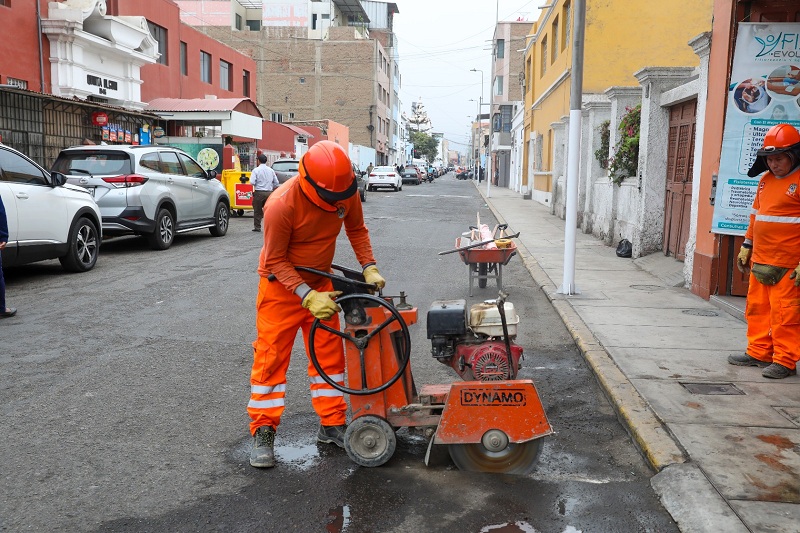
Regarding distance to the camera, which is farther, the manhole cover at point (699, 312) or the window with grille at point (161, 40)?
the window with grille at point (161, 40)

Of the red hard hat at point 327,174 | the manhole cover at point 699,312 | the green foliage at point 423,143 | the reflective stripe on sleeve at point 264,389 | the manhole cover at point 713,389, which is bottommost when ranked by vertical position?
the manhole cover at point 713,389

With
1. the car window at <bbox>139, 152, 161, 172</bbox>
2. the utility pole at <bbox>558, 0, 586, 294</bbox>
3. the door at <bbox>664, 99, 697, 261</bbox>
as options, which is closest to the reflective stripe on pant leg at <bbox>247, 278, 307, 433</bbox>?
the utility pole at <bbox>558, 0, 586, 294</bbox>

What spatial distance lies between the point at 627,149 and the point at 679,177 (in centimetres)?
240

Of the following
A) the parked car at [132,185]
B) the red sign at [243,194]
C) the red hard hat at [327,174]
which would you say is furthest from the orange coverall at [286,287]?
the red sign at [243,194]

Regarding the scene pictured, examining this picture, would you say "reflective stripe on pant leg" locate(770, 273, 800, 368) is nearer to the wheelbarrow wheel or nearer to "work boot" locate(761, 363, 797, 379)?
→ "work boot" locate(761, 363, 797, 379)

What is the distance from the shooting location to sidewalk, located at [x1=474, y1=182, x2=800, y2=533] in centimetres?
346

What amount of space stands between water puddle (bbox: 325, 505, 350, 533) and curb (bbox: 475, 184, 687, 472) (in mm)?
1691

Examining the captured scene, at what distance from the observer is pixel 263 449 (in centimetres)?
395

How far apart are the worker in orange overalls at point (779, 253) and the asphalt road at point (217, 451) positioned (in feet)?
4.63

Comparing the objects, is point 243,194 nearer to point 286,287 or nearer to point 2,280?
point 2,280

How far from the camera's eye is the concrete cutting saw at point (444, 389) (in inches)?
149

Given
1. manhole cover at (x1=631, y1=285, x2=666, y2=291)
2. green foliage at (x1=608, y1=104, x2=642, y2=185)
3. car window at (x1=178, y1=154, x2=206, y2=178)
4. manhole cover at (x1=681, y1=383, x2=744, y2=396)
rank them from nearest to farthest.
Answer: manhole cover at (x1=681, y1=383, x2=744, y2=396) < manhole cover at (x1=631, y1=285, x2=666, y2=291) < green foliage at (x1=608, y1=104, x2=642, y2=185) < car window at (x1=178, y1=154, x2=206, y2=178)

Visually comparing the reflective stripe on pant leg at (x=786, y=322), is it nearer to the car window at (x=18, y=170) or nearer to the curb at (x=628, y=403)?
the curb at (x=628, y=403)

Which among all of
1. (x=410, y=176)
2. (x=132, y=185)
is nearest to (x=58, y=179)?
(x=132, y=185)
